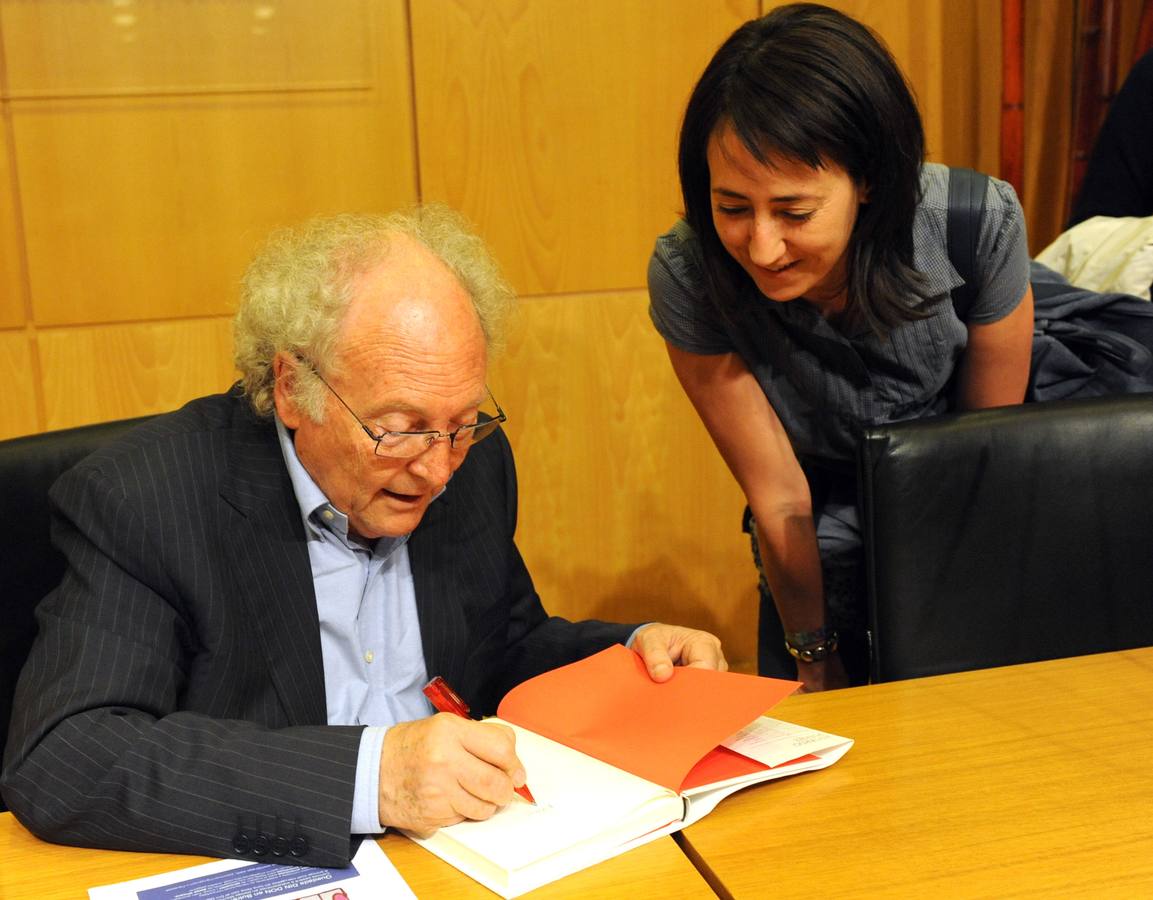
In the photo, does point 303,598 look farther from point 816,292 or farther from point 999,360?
point 999,360

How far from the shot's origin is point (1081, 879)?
3.38 ft

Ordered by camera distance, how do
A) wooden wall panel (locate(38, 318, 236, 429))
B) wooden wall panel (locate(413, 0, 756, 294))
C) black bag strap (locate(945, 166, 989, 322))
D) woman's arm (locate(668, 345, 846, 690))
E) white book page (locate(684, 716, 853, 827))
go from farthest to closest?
1. wooden wall panel (locate(413, 0, 756, 294))
2. wooden wall panel (locate(38, 318, 236, 429))
3. woman's arm (locate(668, 345, 846, 690))
4. black bag strap (locate(945, 166, 989, 322))
5. white book page (locate(684, 716, 853, 827))

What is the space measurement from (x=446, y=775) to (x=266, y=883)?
18 centimetres

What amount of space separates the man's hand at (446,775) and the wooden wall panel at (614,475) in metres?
2.06

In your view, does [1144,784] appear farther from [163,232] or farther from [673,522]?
[163,232]

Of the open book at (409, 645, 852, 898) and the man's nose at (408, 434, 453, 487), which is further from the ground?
the man's nose at (408, 434, 453, 487)

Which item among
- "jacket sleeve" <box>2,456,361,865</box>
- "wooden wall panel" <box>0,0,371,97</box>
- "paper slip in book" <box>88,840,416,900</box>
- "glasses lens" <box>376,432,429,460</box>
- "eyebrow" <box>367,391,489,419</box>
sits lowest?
"paper slip in book" <box>88,840,416,900</box>

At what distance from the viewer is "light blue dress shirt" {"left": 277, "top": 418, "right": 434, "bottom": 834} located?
1452 millimetres

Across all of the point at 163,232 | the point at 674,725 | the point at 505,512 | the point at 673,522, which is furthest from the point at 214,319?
the point at 674,725

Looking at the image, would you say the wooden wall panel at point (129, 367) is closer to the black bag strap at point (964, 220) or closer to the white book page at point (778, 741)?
the black bag strap at point (964, 220)

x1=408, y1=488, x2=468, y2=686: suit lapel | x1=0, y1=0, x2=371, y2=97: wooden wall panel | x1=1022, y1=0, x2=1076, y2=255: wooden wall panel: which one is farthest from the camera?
x1=1022, y1=0, x2=1076, y2=255: wooden wall panel

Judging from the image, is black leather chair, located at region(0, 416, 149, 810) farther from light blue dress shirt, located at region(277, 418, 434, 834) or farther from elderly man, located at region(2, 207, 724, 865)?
light blue dress shirt, located at region(277, 418, 434, 834)

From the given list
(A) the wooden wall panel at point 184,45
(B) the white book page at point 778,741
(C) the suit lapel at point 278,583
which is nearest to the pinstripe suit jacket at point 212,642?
(C) the suit lapel at point 278,583

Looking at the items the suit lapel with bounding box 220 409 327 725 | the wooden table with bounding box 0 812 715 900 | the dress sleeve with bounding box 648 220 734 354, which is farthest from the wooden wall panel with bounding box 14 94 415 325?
the wooden table with bounding box 0 812 715 900
